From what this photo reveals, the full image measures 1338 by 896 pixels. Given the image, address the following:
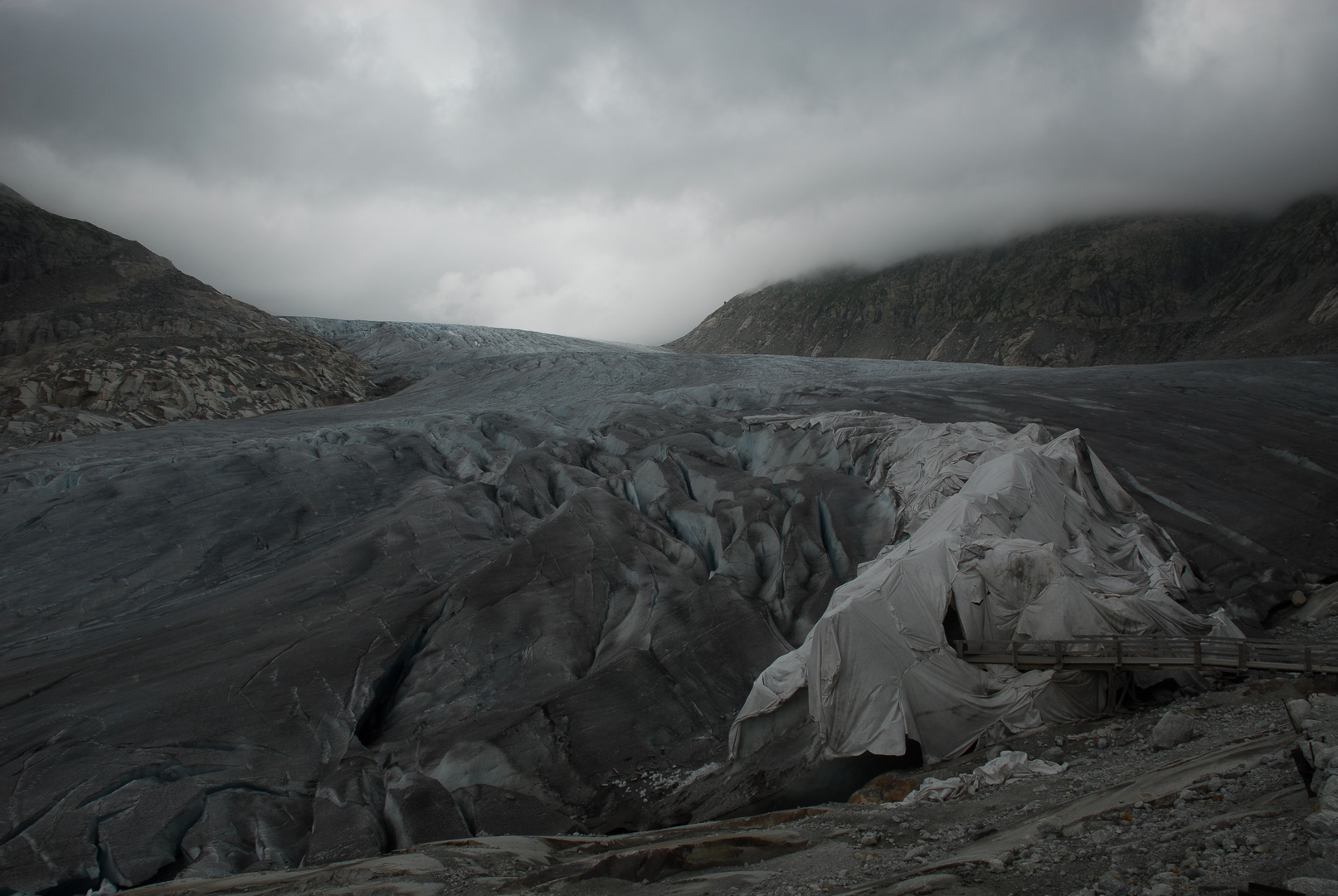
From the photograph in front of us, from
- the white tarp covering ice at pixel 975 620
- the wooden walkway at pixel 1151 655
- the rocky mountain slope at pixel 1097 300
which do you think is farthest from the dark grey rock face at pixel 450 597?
the rocky mountain slope at pixel 1097 300

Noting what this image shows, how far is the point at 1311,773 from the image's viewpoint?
698 centimetres

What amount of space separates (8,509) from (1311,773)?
28.3 m

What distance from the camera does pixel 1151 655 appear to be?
40.9 ft

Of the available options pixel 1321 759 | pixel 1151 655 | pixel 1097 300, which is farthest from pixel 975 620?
pixel 1097 300

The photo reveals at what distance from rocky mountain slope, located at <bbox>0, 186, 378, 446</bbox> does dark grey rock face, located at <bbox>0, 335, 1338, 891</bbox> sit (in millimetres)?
8710

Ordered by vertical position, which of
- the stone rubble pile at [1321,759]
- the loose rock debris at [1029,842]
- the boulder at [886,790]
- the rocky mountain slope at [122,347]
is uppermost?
the rocky mountain slope at [122,347]

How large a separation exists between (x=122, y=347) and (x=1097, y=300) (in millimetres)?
108023

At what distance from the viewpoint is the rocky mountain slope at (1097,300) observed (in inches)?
3300

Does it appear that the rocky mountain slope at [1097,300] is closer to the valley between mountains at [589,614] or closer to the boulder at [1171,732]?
the valley between mountains at [589,614]

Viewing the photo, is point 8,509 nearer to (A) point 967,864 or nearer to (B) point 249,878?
(B) point 249,878

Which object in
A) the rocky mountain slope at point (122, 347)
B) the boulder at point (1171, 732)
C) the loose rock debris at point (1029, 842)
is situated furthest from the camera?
the rocky mountain slope at point (122, 347)

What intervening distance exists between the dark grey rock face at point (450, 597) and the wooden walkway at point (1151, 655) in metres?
3.88

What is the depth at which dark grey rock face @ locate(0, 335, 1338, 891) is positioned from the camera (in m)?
13.2

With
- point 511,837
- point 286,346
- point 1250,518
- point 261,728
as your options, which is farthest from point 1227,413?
point 286,346
